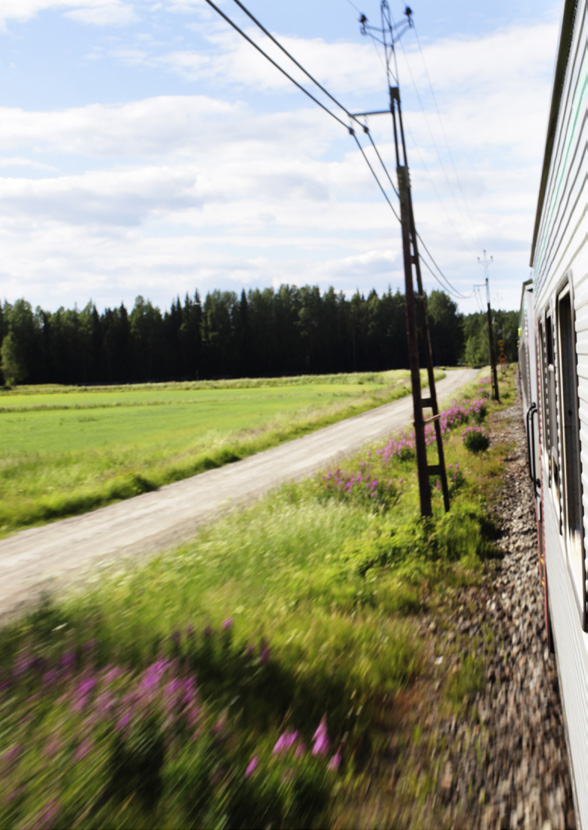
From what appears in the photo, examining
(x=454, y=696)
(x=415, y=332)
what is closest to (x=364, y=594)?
(x=454, y=696)

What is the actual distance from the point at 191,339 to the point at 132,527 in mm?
92947

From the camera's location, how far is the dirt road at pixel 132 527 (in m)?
7.99

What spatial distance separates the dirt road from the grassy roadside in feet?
4.88

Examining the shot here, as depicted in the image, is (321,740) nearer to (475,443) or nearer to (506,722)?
(506,722)

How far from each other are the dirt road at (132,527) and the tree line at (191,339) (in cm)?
8327

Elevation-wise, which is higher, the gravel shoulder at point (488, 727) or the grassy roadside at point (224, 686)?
the grassy roadside at point (224, 686)

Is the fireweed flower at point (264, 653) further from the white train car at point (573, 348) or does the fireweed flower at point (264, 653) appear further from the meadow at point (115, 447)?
the meadow at point (115, 447)

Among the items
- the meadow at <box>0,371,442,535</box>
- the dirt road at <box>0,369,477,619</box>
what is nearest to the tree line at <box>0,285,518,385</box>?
the meadow at <box>0,371,442,535</box>

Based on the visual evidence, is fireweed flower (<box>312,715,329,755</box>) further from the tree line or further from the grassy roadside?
the tree line

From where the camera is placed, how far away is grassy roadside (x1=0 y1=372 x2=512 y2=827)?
2.93 metres

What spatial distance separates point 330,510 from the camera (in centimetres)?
930

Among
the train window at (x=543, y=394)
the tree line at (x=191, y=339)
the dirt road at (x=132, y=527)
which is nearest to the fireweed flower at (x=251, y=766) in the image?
the dirt road at (x=132, y=527)

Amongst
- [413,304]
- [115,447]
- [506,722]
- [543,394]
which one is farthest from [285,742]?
[115,447]

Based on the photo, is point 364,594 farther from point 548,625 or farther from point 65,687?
point 65,687
